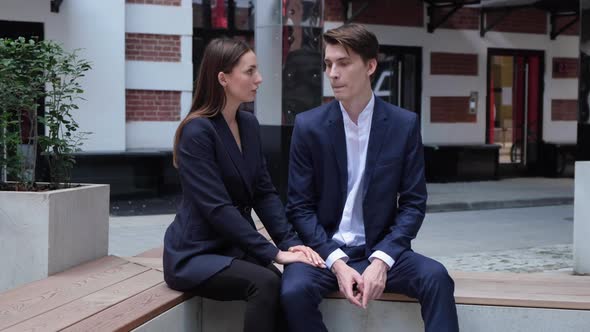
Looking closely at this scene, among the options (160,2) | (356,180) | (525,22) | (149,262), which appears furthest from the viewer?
(525,22)

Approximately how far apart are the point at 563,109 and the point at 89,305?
49.5 feet

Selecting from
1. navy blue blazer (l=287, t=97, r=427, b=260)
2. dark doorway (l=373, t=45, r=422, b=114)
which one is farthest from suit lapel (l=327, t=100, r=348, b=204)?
dark doorway (l=373, t=45, r=422, b=114)

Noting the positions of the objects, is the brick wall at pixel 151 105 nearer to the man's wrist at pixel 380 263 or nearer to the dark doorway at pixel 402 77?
the dark doorway at pixel 402 77

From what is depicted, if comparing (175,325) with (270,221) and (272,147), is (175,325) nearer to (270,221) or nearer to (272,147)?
(270,221)

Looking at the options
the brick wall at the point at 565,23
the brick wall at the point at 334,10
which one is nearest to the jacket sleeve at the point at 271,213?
the brick wall at the point at 334,10

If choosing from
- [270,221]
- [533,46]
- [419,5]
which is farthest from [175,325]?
[533,46]

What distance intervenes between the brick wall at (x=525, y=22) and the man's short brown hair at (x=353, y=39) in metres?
13.0

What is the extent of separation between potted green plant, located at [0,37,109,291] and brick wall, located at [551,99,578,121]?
44.0 ft

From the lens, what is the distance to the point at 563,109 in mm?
17406

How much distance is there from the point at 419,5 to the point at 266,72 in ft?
20.0

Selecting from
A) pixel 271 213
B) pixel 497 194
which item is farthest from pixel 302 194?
pixel 497 194

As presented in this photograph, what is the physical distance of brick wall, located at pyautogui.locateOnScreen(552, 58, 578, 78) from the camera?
17.2 m

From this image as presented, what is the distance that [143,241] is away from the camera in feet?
28.6

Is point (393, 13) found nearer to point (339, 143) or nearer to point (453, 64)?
point (453, 64)
